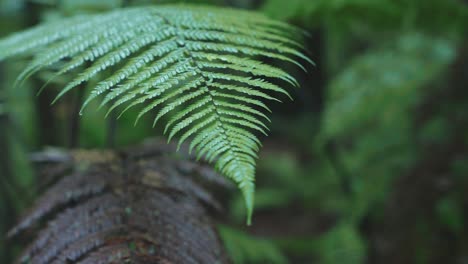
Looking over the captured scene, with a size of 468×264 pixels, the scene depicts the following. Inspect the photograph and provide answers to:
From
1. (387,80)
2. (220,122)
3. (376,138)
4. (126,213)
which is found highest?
(387,80)

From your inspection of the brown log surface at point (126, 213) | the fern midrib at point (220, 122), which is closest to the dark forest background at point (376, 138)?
the brown log surface at point (126, 213)

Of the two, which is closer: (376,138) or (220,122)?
(220,122)

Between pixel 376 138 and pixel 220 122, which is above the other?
pixel 376 138

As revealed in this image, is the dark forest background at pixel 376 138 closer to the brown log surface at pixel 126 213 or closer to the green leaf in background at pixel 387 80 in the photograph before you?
the green leaf in background at pixel 387 80

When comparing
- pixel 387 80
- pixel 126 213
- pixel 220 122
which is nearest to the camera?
pixel 220 122

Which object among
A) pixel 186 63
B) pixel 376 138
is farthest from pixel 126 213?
pixel 376 138

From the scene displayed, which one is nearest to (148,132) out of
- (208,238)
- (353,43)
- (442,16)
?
(442,16)

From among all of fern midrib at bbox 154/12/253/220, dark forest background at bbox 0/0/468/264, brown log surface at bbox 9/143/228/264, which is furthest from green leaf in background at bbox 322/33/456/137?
fern midrib at bbox 154/12/253/220

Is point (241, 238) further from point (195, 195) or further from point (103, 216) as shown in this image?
point (103, 216)

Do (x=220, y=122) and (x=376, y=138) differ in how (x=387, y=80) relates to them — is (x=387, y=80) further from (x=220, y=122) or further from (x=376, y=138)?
(x=220, y=122)
